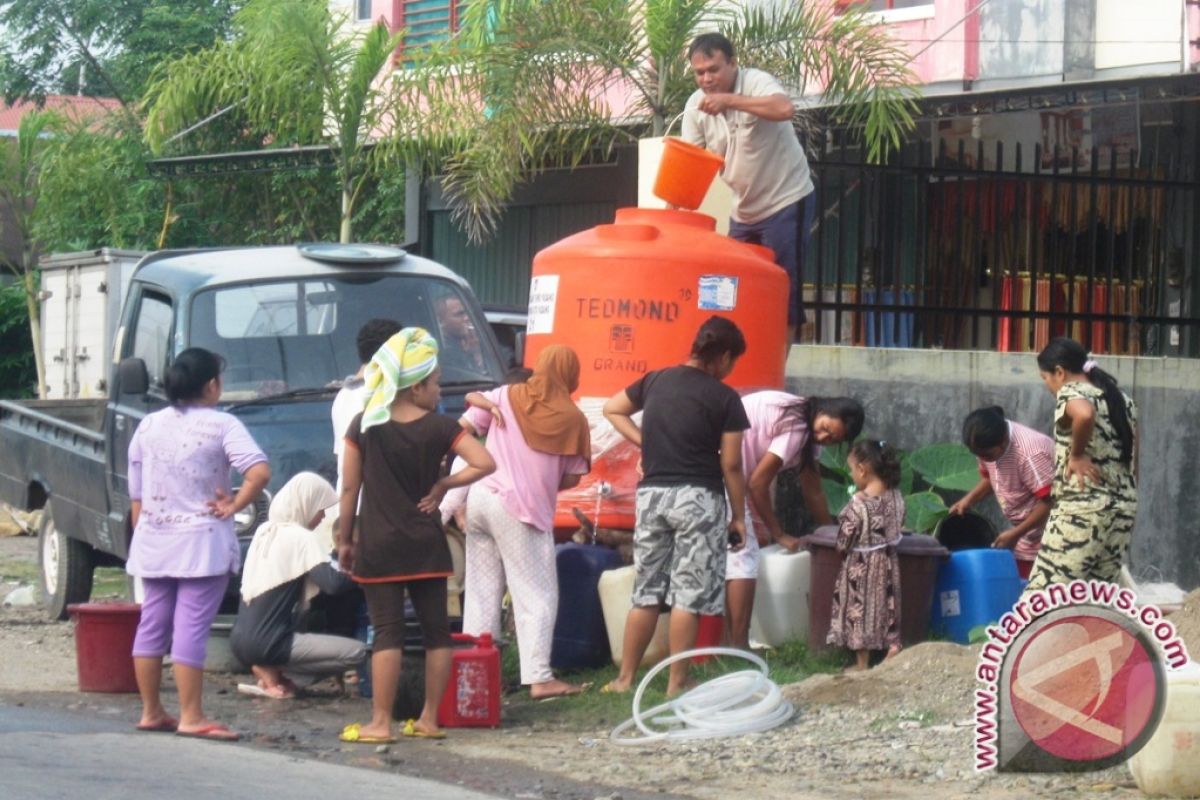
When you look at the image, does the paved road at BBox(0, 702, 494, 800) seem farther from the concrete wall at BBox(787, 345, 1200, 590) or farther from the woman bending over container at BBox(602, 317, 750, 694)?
the concrete wall at BBox(787, 345, 1200, 590)

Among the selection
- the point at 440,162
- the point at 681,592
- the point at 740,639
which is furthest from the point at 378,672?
the point at 440,162

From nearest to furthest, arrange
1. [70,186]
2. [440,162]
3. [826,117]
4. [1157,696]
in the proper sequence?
[1157,696], [826,117], [440,162], [70,186]

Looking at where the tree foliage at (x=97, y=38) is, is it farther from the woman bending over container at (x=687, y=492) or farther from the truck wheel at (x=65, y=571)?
the woman bending over container at (x=687, y=492)

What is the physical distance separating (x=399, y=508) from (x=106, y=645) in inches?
85.3

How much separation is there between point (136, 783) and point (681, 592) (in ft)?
9.28

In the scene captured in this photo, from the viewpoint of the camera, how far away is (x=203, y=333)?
34.6 ft

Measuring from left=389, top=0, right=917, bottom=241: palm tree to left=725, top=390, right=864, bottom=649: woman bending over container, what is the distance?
455 centimetres

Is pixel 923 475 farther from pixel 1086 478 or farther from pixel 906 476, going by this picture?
pixel 1086 478

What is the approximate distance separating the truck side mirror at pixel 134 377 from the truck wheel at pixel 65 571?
2242mm

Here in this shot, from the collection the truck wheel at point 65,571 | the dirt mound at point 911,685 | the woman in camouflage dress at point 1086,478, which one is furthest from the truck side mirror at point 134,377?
the woman in camouflage dress at point 1086,478

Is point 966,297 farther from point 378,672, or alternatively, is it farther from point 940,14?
point 378,672

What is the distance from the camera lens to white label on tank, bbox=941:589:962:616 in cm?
951

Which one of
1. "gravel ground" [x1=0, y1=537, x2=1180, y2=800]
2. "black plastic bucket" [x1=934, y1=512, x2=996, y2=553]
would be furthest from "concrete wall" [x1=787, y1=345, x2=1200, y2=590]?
"gravel ground" [x1=0, y1=537, x2=1180, y2=800]

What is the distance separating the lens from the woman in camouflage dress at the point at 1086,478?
8445mm
